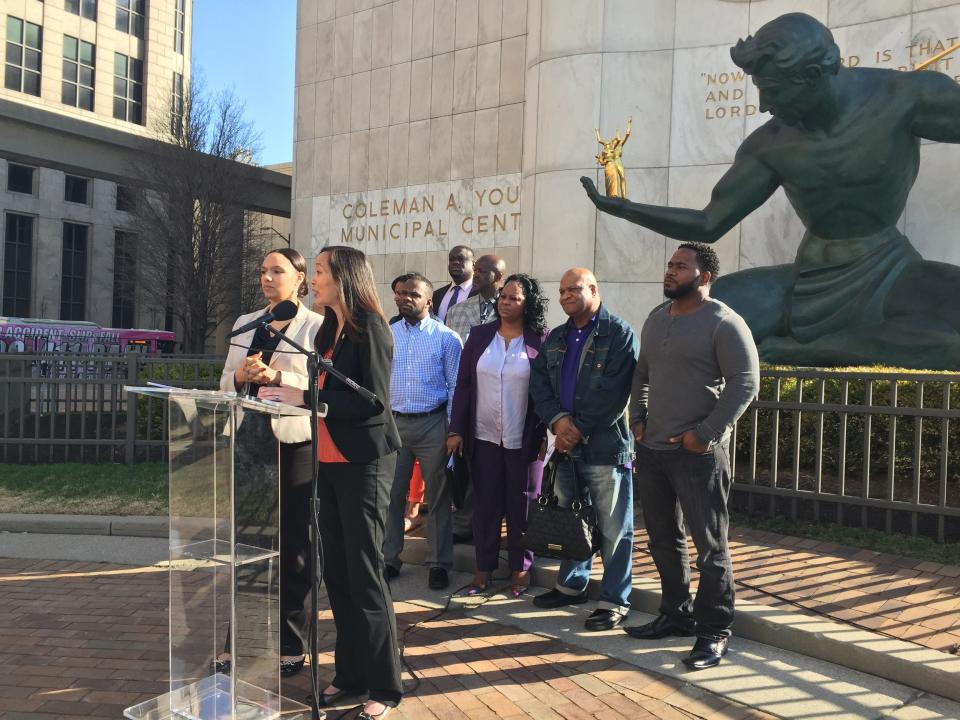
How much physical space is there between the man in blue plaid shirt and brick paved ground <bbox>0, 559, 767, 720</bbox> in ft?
2.09

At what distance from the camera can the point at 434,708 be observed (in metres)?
3.90

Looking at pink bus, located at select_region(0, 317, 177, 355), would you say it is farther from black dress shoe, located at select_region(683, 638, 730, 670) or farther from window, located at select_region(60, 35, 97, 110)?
black dress shoe, located at select_region(683, 638, 730, 670)

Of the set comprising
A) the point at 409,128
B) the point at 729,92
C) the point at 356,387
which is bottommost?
the point at 356,387

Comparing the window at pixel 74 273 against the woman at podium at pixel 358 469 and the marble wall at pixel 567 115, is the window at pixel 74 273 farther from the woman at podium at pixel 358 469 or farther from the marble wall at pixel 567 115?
the woman at podium at pixel 358 469

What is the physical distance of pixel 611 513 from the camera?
5.07m

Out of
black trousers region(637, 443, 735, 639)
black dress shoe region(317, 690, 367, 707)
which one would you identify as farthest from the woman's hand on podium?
black trousers region(637, 443, 735, 639)

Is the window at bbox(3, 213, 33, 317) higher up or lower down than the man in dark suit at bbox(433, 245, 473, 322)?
higher up

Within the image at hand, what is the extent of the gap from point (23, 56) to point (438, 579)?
47.5 m

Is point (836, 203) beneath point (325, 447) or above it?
above

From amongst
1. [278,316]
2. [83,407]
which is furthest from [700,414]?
[83,407]

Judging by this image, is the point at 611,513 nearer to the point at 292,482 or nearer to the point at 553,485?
the point at 553,485

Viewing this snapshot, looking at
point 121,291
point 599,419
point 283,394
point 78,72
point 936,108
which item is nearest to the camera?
point 283,394

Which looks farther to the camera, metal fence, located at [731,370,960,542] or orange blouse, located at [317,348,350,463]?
metal fence, located at [731,370,960,542]

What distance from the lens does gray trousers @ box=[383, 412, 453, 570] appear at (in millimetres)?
5922
